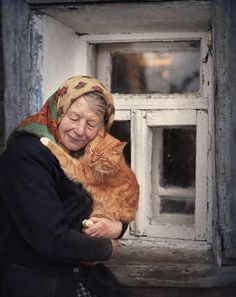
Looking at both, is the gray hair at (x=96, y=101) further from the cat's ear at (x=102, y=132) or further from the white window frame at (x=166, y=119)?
the white window frame at (x=166, y=119)

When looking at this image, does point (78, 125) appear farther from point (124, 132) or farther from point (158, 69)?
point (158, 69)

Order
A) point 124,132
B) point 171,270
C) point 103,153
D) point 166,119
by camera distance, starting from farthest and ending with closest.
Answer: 1. point 124,132
2. point 166,119
3. point 171,270
4. point 103,153

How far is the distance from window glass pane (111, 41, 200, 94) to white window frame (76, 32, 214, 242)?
0.26 feet

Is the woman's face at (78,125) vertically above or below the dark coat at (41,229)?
above

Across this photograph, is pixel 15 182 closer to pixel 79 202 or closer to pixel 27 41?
pixel 79 202

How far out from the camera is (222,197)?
2.74 metres

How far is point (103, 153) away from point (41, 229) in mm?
434

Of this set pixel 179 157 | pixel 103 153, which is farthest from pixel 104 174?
pixel 179 157

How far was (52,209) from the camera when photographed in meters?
2.02

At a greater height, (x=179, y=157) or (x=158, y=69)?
(x=158, y=69)

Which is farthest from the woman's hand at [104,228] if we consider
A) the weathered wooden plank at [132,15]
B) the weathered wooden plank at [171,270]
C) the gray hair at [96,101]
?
the weathered wooden plank at [132,15]

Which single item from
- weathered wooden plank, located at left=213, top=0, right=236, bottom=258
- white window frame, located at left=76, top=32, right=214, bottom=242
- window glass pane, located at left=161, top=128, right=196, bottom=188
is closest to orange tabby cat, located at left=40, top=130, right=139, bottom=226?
weathered wooden plank, located at left=213, top=0, right=236, bottom=258

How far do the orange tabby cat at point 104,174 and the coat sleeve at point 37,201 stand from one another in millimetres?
108

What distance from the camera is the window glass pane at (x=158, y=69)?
3244 millimetres
